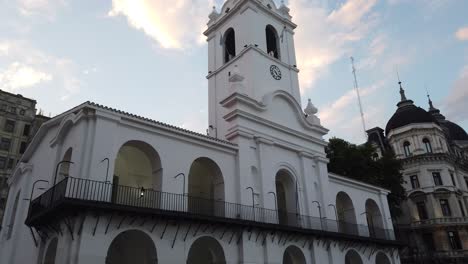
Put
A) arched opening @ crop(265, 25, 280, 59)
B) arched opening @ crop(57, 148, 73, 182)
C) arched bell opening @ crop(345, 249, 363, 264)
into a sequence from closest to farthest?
arched opening @ crop(57, 148, 73, 182), arched bell opening @ crop(345, 249, 363, 264), arched opening @ crop(265, 25, 280, 59)

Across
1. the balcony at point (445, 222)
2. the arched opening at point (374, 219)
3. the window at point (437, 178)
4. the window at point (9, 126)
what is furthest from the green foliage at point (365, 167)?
the window at point (9, 126)

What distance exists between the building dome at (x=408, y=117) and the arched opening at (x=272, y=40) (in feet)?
79.5

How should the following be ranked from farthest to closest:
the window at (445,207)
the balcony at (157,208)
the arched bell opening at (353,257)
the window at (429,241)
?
the window at (445,207)
the window at (429,241)
the arched bell opening at (353,257)
the balcony at (157,208)

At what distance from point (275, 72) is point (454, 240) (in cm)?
2736

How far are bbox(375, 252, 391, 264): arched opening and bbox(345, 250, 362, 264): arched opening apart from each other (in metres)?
2.27

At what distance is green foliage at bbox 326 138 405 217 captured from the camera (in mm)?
33438

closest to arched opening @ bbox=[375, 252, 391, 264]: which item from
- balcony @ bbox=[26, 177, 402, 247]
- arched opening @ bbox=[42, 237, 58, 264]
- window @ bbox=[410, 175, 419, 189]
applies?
balcony @ bbox=[26, 177, 402, 247]

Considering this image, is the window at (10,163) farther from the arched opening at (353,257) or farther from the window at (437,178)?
the window at (437,178)

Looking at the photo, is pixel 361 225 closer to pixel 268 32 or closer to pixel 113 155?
pixel 268 32

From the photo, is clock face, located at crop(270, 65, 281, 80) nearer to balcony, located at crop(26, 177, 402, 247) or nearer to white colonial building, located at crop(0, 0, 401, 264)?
white colonial building, located at crop(0, 0, 401, 264)

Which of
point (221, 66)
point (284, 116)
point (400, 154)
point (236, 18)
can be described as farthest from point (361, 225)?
point (400, 154)

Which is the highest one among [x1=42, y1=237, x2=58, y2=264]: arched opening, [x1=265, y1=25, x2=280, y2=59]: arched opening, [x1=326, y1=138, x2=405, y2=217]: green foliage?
[x1=265, y1=25, x2=280, y2=59]: arched opening

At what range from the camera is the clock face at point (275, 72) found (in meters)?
24.1

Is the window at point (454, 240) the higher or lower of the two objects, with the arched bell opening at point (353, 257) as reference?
higher
